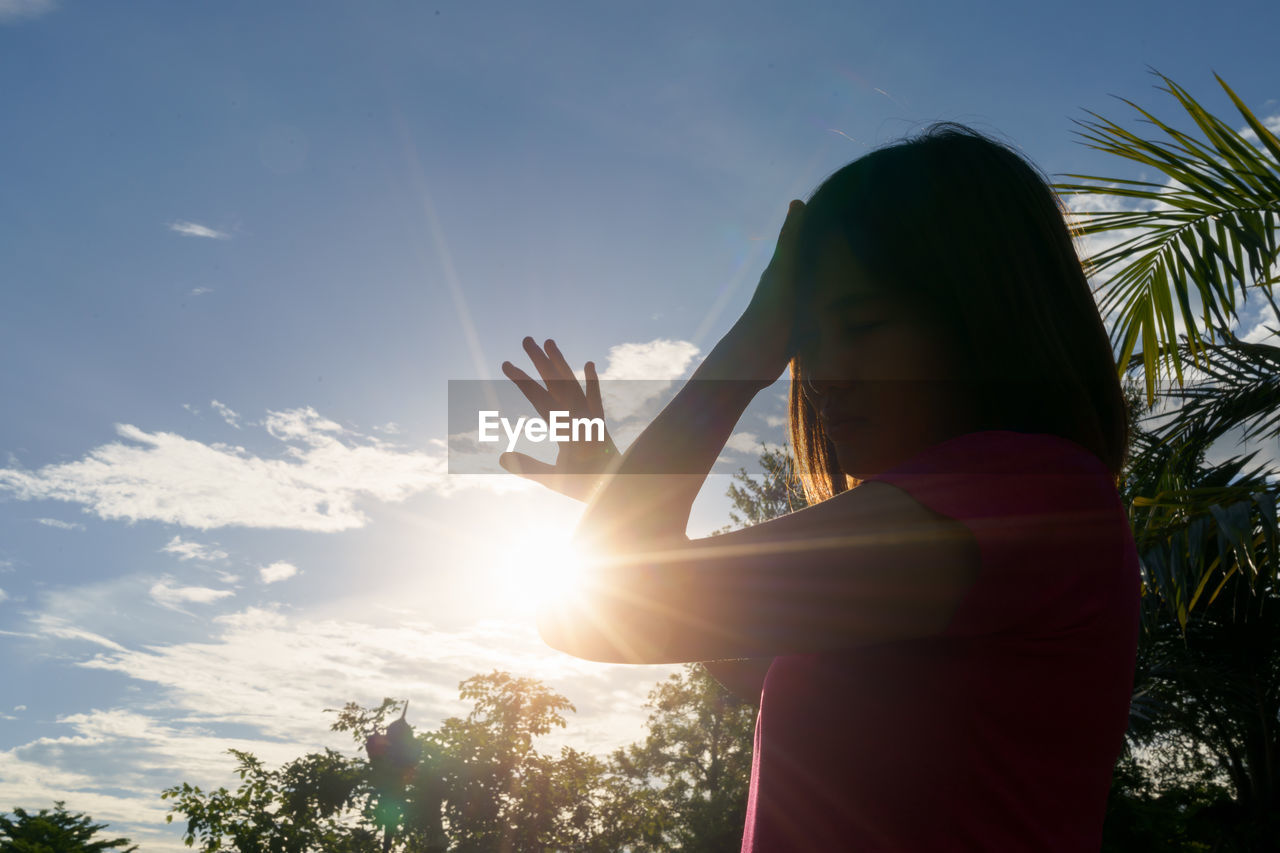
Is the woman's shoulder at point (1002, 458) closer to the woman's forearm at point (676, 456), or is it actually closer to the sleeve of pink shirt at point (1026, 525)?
the sleeve of pink shirt at point (1026, 525)

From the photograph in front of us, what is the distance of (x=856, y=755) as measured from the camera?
718 millimetres

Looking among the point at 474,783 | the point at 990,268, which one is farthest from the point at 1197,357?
the point at 474,783

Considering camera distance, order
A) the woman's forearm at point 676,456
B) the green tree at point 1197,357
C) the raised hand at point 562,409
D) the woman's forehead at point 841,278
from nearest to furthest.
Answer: the woman's forearm at point 676,456, the woman's forehead at point 841,278, the raised hand at point 562,409, the green tree at point 1197,357

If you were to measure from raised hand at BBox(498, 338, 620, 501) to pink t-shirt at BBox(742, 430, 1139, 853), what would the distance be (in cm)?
44

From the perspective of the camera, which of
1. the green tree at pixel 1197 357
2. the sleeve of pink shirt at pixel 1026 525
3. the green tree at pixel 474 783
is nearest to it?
the sleeve of pink shirt at pixel 1026 525

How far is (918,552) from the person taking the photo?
0.67 m

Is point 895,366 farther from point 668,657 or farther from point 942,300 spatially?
point 668,657

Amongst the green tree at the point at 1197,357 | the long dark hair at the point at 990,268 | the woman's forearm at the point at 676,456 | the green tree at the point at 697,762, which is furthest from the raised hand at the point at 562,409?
the green tree at the point at 697,762

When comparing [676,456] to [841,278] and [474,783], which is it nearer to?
[841,278]

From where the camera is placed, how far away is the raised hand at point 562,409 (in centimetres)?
108

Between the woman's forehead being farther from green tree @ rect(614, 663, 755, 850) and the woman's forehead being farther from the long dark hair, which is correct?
green tree @ rect(614, 663, 755, 850)

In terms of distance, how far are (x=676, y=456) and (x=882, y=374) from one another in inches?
10.4

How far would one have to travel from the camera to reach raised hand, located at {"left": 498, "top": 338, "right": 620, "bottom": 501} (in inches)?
42.6

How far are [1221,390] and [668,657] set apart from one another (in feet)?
20.6
